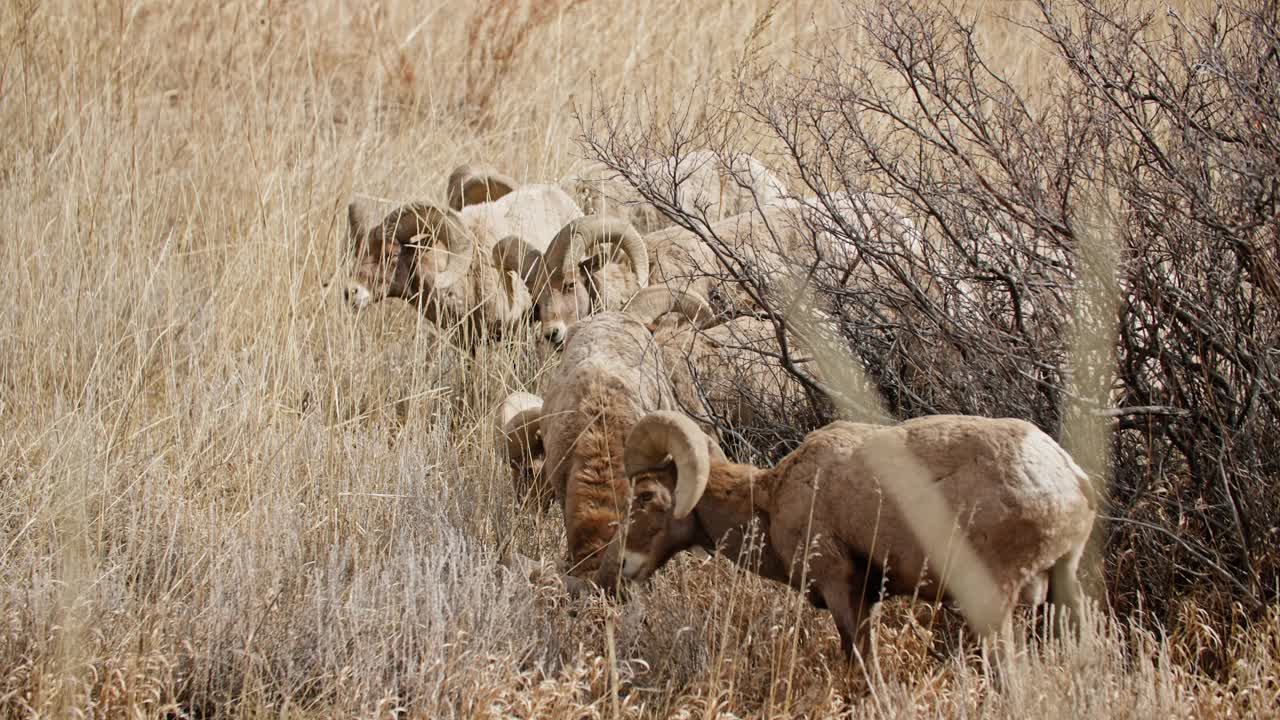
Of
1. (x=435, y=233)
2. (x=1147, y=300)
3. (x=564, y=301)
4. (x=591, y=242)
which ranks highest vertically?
(x=1147, y=300)

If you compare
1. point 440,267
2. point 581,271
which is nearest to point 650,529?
point 581,271

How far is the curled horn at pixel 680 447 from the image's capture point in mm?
4070

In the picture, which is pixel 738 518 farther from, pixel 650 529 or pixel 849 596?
pixel 849 596

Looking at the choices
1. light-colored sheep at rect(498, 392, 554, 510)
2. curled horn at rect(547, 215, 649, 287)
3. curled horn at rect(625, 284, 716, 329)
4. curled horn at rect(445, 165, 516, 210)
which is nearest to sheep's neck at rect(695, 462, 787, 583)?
light-colored sheep at rect(498, 392, 554, 510)

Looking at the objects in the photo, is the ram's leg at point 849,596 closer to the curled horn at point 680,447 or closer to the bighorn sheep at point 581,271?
the curled horn at point 680,447

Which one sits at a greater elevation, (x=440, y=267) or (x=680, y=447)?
(x=680, y=447)

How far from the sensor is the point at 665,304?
21.2 feet

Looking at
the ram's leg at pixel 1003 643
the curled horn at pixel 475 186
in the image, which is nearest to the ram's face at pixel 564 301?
the curled horn at pixel 475 186

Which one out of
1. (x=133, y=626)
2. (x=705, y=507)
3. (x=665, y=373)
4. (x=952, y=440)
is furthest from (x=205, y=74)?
(x=952, y=440)

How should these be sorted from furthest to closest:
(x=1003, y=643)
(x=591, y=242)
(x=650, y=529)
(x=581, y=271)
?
(x=581, y=271) → (x=591, y=242) → (x=650, y=529) → (x=1003, y=643)

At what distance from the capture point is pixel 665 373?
223 inches

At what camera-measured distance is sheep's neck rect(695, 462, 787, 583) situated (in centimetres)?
423

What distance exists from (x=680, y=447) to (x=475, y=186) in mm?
5403

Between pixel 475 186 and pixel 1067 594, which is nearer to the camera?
pixel 1067 594
